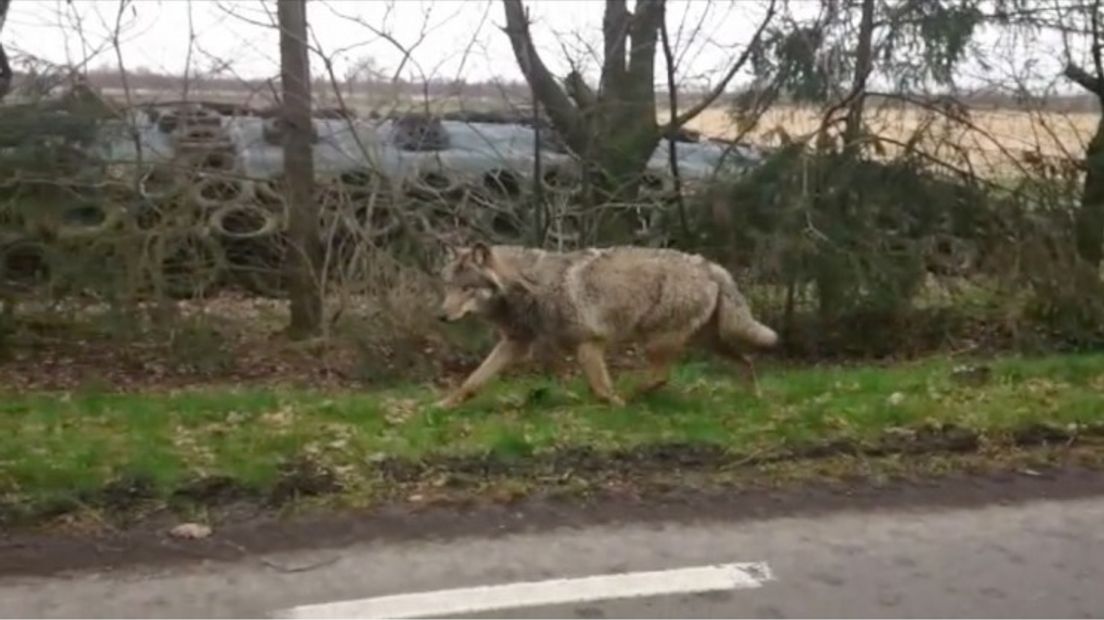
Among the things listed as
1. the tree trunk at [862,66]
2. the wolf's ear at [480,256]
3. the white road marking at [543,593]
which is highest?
the tree trunk at [862,66]

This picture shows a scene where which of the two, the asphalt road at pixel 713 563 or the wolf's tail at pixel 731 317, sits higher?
the wolf's tail at pixel 731 317

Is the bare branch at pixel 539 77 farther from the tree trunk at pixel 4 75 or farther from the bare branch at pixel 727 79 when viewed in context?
the tree trunk at pixel 4 75

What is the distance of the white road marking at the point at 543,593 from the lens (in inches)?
225

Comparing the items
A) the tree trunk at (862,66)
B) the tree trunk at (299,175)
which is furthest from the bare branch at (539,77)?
the tree trunk at (862,66)

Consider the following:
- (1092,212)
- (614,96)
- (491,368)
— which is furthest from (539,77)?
(1092,212)

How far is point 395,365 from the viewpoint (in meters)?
12.7

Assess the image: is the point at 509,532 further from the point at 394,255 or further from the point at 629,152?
the point at 629,152

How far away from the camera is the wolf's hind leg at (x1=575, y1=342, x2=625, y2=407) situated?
9.98 metres

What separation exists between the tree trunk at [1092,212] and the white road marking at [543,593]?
918 centimetres

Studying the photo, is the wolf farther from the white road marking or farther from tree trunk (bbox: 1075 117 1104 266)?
tree trunk (bbox: 1075 117 1104 266)

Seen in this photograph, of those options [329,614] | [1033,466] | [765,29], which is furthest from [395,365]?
[329,614]

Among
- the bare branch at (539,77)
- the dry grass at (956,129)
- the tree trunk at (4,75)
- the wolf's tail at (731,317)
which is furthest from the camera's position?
the bare branch at (539,77)

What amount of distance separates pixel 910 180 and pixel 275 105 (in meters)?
6.21

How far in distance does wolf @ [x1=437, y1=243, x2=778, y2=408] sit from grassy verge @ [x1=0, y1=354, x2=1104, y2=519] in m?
0.36
